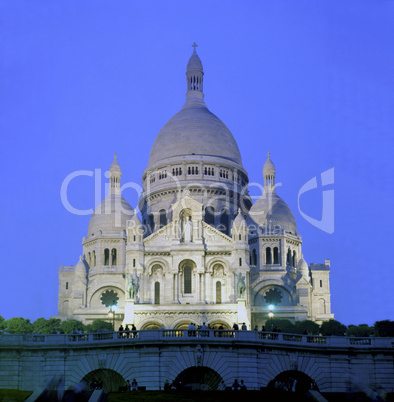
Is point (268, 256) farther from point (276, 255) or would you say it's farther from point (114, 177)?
point (114, 177)

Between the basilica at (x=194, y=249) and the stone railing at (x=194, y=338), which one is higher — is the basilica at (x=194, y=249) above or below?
above

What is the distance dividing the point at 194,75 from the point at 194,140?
1824 cm

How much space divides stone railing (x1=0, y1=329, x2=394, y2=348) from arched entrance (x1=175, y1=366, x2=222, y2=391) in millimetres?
2065

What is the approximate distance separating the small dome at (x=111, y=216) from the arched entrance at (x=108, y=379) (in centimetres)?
7151

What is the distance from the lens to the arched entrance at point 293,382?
51188 mm

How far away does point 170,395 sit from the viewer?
45.2 meters

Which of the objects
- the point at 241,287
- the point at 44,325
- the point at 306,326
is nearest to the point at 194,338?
the point at 241,287

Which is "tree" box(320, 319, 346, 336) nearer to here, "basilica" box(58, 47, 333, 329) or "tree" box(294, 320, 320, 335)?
"tree" box(294, 320, 320, 335)

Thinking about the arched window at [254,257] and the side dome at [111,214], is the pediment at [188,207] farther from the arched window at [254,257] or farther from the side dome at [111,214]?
the side dome at [111,214]

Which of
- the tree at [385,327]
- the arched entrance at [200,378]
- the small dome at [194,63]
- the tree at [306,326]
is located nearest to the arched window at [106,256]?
the tree at [306,326]

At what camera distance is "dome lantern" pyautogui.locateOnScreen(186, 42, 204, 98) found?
14838 centimetres

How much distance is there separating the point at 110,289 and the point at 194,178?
20100mm

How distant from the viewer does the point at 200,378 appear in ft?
184

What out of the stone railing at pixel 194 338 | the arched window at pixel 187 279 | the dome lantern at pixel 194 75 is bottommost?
the stone railing at pixel 194 338
